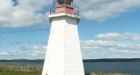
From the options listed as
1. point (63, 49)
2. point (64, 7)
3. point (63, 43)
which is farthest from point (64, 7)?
point (63, 49)

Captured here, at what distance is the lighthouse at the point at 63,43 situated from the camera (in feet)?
A: 56.6

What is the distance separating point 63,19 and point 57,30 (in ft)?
2.45

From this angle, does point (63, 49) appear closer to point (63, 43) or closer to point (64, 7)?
point (63, 43)

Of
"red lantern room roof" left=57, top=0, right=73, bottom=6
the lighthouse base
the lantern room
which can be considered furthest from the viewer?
"red lantern room roof" left=57, top=0, right=73, bottom=6

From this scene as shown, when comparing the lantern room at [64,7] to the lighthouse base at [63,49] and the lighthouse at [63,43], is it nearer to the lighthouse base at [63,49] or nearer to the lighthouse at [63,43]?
the lighthouse at [63,43]

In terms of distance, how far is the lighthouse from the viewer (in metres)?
17.2

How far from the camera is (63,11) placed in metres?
17.7

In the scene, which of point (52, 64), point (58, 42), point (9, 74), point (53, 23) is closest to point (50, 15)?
point (53, 23)

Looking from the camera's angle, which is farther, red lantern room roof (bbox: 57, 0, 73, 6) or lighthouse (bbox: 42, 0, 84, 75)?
red lantern room roof (bbox: 57, 0, 73, 6)

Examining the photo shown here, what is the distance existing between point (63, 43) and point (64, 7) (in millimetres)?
2208

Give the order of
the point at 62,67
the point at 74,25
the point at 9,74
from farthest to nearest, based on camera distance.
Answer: the point at 9,74, the point at 74,25, the point at 62,67

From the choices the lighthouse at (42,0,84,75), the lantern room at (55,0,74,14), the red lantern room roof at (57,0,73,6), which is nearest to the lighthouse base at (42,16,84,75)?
the lighthouse at (42,0,84,75)

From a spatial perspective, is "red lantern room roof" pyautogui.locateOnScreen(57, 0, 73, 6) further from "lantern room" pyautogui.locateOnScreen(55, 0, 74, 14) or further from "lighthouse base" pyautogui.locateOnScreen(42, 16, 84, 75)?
"lighthouse base" pyautogui.locateOnScreen(42, 16, 84, 75)

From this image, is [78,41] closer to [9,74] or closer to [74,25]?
[74,25]
